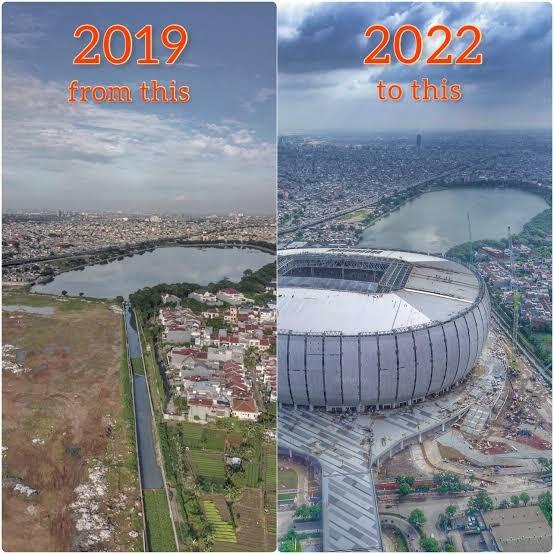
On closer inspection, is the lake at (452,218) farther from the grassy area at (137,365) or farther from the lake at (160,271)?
the grassy area at (137,365)

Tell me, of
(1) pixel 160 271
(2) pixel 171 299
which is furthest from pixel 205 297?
(1) pixel 160 271

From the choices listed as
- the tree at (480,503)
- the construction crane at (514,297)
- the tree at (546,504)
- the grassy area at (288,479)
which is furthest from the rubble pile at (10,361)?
the construction crane at (514,297)

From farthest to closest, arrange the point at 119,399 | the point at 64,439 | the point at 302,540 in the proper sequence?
the point at 302,540 < the point at 119,399 < the point at 64,439

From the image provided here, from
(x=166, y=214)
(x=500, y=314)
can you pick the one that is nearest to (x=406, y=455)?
(x=166, y=214)

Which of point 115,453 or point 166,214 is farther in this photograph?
point 166,214

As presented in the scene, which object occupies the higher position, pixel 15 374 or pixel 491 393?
pixel 15 374

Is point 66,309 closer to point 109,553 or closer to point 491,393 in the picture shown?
point 109,553

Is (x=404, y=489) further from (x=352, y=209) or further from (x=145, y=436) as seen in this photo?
(x=352, y=209)
